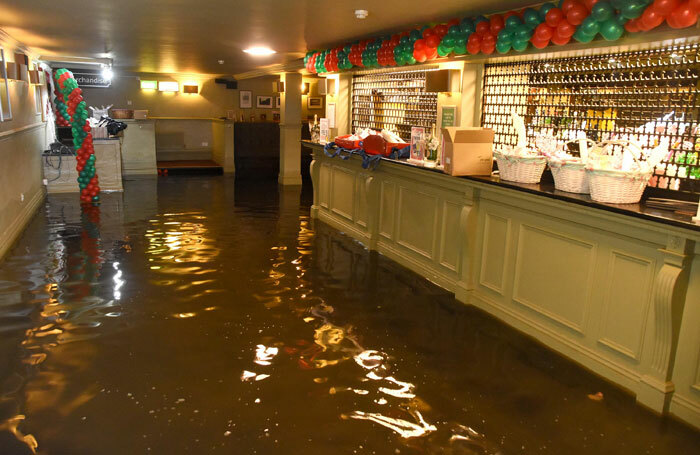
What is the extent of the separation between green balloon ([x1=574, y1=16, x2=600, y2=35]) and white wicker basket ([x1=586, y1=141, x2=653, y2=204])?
83 centimetres

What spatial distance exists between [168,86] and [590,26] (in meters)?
15.0

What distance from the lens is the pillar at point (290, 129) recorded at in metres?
12.2

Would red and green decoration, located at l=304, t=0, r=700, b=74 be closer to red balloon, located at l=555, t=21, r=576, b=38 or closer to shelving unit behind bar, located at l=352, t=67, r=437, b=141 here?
red balloon, located at l=555, t=21, r=576, b=38

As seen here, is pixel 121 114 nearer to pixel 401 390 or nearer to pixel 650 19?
pixel 401 390

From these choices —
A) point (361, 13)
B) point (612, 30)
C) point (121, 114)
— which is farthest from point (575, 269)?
point (121, 114)

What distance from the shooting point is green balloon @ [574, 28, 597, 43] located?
4031 mm

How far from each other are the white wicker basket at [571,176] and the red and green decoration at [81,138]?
8475 mm

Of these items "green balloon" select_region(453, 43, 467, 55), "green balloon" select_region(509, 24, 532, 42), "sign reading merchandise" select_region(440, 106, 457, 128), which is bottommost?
"sign reading merchandise" select_region(440, 106, 457, 128)

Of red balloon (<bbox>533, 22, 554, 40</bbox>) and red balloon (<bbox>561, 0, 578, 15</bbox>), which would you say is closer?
red balloon (<bbox>561, 0, 578, 15</bbox>)

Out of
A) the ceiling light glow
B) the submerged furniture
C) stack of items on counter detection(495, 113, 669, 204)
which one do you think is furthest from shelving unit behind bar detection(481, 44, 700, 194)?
the submerged furniture

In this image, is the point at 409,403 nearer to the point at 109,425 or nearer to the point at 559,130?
the point at 109,425

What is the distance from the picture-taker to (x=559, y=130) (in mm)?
4906

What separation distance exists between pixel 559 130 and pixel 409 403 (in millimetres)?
2839

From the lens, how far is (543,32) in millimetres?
4414
